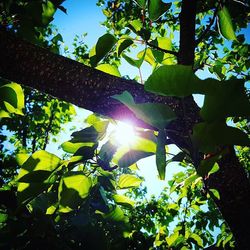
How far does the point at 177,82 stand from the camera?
67 centimetres

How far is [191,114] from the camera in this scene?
3.52ft

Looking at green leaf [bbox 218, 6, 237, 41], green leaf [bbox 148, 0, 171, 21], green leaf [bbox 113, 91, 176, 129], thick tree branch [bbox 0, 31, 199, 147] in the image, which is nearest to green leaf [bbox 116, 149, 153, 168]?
green leaf [bbox 113, 91, 176, 129]

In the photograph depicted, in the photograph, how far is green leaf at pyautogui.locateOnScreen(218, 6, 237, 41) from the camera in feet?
4.88

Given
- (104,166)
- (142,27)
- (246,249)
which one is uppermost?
(142,27)

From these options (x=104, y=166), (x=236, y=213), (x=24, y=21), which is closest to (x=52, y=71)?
(x=104, y=166)

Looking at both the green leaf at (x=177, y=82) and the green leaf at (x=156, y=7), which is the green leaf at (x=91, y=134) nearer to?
the green leaf at (x=177, y=82)

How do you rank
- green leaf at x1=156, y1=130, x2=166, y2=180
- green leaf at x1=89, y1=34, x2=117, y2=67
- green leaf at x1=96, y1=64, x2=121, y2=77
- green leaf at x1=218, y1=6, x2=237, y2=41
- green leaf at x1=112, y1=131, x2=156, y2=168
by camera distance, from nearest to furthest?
1. green leaf at x1=156, y1=130, x2=166, y2=180
2. green leaf at x1=112, y1=131, x2=156, y2=168
3. green leaf at x1=89, y1=34, x2=117, y2=67
4. green leaf at x1=96, y1=64, x2=121, y2=77
5. green leaf at x1=218, y1=6, x2=237, y2=41

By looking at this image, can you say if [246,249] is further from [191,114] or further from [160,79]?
[160,79]

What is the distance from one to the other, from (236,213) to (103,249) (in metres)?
0.58

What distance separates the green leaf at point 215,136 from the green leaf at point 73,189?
0.55 m

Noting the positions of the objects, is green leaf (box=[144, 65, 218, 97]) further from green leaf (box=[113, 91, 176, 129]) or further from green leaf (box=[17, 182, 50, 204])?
green leaf (box=[17, 182, 50, 204])

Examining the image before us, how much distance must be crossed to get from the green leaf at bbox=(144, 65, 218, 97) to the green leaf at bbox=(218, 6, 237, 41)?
3.38 feet

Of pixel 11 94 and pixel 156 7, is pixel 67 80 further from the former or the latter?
pixel 156 7

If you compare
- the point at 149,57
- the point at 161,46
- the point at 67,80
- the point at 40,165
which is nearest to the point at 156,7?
the point at 161,46
